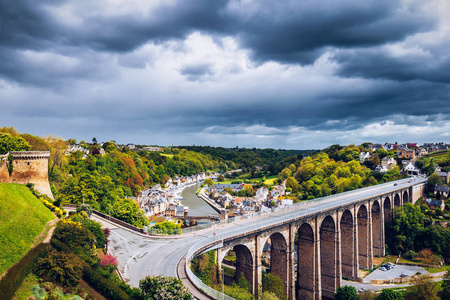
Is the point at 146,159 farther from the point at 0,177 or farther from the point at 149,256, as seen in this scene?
the point at 149,256

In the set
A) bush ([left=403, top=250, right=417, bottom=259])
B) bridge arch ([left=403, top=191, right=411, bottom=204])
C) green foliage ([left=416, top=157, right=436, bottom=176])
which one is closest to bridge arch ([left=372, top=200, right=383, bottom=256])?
bush ([left=403, top=250, right=417, bottom=259])

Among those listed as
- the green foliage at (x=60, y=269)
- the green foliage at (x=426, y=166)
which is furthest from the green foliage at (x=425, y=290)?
the green foliage at (x=426, y=166)

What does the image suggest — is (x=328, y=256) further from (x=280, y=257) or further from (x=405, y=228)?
(x=405, y=228)

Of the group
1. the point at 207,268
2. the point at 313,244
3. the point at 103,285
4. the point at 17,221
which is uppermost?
the point at 17,221

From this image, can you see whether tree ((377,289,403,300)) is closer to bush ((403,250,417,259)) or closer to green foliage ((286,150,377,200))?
bush ((403,250,417,259))

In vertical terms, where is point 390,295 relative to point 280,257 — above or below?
below

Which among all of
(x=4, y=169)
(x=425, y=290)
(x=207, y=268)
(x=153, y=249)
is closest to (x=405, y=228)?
(x=425, y=290)
